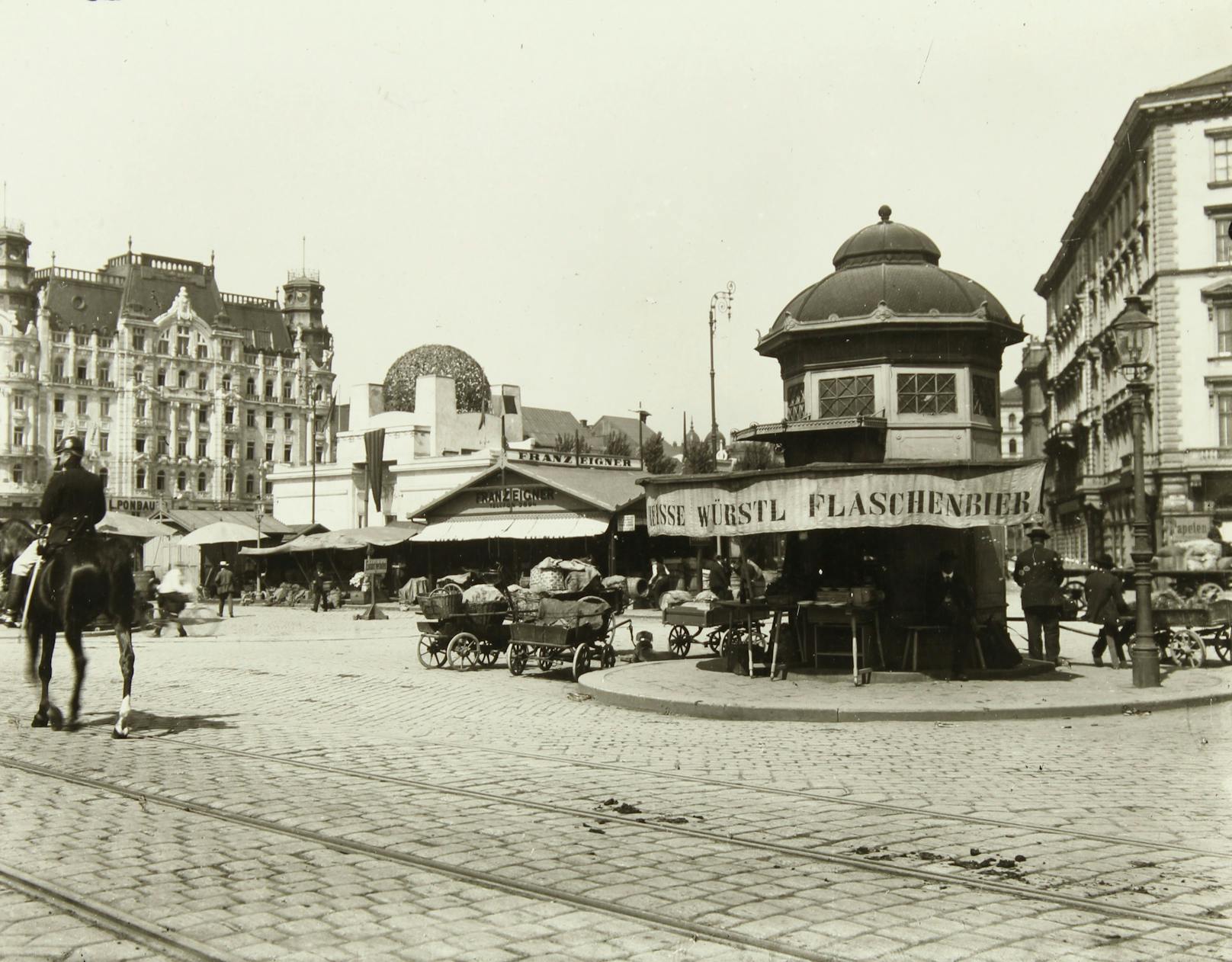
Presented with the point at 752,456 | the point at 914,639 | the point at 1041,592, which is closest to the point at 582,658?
the point at 914,639

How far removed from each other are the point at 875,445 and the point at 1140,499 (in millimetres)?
3020

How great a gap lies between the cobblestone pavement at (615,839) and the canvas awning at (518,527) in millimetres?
30524

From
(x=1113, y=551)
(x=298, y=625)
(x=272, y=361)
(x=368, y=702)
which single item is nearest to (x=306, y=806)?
(x=368, y=702)

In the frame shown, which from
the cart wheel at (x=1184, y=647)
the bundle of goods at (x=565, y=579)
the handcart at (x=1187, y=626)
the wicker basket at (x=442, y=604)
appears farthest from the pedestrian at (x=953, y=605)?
the wicker basket at (x=442, y=604)

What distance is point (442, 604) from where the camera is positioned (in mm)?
19219

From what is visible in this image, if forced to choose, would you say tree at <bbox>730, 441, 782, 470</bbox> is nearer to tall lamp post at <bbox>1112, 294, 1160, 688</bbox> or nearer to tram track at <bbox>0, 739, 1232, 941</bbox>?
tall lamp post at <bbox>1112, 294, 1160, 688</bbox>

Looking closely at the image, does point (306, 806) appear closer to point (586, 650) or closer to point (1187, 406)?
point (586, 650)

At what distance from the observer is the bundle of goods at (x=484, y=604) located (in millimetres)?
19375

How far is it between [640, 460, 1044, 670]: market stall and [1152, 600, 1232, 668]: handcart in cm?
267

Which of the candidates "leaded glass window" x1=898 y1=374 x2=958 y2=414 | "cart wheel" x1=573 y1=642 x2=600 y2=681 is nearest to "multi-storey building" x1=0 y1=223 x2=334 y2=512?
"cart wheel" x1=573 y1=642 x2=600 y2=681

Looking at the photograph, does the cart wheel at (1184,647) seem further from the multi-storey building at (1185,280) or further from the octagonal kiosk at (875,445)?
the multi-storey building at (1185,280)

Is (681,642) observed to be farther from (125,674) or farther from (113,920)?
(113,920)

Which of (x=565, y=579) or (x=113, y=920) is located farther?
(x=565, y=579)

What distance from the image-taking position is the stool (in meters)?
15.0
